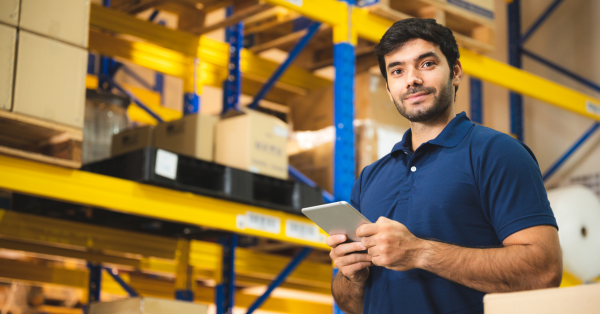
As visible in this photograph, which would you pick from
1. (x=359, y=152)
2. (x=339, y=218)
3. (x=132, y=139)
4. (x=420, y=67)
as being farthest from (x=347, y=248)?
(x=132, y=139)

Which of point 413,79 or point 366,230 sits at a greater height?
point 413,79

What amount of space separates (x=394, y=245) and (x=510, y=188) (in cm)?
32

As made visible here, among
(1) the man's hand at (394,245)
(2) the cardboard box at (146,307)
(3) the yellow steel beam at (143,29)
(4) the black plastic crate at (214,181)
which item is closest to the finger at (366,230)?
(1) the man's hand at (394,245)

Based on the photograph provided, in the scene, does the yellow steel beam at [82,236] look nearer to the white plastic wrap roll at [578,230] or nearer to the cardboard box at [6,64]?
the cardboard box at [6,64]

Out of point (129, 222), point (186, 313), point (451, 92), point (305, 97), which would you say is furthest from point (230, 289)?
point (451, 92)

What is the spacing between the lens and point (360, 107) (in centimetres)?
493

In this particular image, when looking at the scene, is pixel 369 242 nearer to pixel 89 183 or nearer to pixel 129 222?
pixel 89 183

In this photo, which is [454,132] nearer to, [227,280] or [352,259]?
[352,259]

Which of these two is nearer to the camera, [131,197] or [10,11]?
[10,11]

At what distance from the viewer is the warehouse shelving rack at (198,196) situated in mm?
3350

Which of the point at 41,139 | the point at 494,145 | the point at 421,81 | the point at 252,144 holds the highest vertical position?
the point at 252,144

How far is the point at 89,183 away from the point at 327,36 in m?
2.77

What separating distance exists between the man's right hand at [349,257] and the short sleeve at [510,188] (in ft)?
1.11

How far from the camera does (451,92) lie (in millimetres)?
1933
